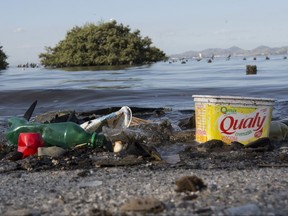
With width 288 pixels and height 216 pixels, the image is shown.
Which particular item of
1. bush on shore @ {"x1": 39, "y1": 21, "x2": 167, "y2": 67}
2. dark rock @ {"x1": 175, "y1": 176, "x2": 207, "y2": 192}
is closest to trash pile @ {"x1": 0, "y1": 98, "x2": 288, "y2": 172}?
dark rock @ {"x1": 175, "y1": 176, "x2": 207, "y2": 192}

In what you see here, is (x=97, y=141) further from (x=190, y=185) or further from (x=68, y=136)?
(x=190, y=185)

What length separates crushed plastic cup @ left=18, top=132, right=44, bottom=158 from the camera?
15.8 feet

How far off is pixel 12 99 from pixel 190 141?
800 centimetres

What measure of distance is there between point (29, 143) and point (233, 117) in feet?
6.69

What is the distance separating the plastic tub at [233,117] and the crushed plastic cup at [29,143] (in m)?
1.64

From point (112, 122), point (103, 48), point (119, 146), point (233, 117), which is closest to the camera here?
point (233, 117)

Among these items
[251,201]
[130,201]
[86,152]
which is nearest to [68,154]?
[86,152]

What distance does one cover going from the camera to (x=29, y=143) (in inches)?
191

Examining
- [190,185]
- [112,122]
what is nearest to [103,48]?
[112,122]

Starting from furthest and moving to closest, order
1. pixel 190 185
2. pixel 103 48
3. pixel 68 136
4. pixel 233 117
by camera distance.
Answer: pixel 103 48 → pixel 68 136 → pixel 233 117 → pixel 190 185

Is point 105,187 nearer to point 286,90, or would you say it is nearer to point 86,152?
point 86,152

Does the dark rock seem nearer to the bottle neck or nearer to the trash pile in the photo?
the trash pile

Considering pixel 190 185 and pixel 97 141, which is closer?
pixel 190 185

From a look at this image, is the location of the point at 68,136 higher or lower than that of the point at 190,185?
lower
